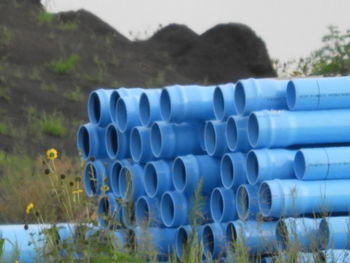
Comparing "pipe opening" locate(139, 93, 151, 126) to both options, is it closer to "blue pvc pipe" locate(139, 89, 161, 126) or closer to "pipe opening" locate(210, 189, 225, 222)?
"blue pvc pipe" locate(139, 89, 161, 126)

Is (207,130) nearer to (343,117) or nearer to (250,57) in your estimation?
(343,117)

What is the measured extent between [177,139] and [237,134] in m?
0.83

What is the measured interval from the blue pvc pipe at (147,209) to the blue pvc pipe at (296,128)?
1.33 meters

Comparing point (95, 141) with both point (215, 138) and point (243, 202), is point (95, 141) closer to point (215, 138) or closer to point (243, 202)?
point (215, 138)

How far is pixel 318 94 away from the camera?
28.0 feet

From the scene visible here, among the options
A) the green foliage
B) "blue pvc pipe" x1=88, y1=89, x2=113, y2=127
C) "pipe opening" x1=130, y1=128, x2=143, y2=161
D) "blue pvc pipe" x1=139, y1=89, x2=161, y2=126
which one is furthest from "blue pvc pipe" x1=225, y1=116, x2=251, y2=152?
the green foliage

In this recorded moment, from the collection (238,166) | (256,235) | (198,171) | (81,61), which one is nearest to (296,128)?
(238,166)

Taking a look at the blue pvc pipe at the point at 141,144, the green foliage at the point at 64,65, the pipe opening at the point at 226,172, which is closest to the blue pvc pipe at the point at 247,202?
Answer: the pipe opening at the point at 226,172

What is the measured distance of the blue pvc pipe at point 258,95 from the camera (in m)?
8.48

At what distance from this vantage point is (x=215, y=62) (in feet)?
92.2

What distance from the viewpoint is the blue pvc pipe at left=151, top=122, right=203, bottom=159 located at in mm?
9164

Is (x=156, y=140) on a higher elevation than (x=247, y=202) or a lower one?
higher

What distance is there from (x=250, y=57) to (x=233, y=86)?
1924 cm

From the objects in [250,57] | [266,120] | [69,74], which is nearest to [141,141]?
[266,120]
